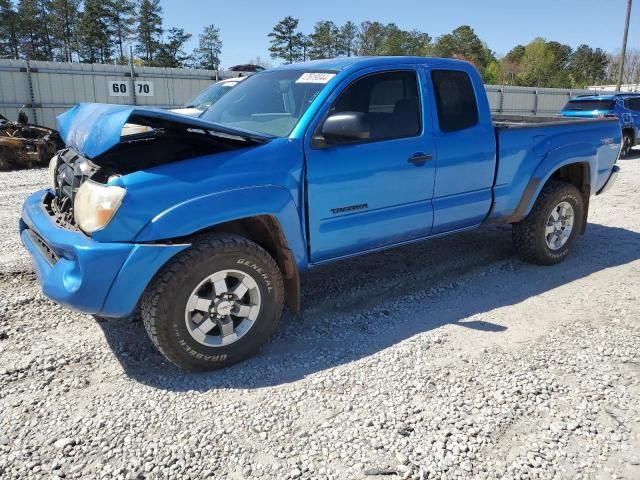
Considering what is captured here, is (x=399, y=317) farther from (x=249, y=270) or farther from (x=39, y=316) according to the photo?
(x=39, y=316)

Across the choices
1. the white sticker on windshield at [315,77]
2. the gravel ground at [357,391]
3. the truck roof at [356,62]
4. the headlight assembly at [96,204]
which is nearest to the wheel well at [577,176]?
the gravel ground at [357,391]

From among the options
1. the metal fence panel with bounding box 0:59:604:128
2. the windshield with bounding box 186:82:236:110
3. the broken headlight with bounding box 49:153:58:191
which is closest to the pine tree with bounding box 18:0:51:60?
the metal fence panel with bounding box 0:59:604:128

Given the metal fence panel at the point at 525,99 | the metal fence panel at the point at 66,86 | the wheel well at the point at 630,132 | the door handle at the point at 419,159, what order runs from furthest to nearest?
the metal fence panel at the point at 525,99, the metal fence panel at the point at 66,86, the wheel well at the point at 630,132, the door handle at the point at 419,159

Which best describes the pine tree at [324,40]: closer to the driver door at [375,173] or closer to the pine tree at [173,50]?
the pine tree at [173,50]

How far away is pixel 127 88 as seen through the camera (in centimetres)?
1681

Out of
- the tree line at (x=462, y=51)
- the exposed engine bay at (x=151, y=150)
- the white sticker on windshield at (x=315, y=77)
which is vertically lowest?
the exposed engine bay at (x=151, y=150)

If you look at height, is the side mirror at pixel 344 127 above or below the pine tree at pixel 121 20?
below

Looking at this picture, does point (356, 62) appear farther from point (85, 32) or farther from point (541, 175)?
point (85, 32)

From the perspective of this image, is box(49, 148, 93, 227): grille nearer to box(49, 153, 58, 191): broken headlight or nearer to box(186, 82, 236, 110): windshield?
box(49, 153, 58, 191): broken headlight

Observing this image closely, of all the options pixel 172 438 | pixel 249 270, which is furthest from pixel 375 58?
pixel 172 438

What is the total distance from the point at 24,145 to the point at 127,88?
5.83 meters

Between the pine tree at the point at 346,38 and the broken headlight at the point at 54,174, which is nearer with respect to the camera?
the broken headlight at the point at 54,174

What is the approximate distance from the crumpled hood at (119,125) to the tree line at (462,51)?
52052mm

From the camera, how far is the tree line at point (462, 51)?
56062mm
